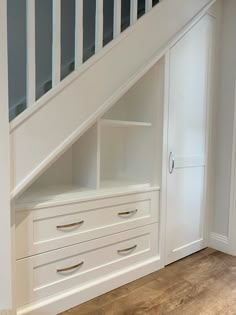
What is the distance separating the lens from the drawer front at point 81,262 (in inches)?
64.2

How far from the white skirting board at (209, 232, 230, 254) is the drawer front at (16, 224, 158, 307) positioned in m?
0.80

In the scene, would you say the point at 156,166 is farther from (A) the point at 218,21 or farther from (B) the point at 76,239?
(A) the point at 218,21

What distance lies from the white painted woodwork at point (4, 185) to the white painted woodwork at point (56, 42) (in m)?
0.24

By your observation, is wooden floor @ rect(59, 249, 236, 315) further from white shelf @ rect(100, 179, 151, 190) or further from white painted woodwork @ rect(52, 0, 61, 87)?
white painted woodwork @ rect(52, 0, 61, 87)

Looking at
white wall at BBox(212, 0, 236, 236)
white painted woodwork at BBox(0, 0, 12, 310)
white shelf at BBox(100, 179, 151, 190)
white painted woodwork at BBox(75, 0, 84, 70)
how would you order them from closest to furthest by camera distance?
white painted woodwork at BBox(0, 0, 12, 310) < white painted woodwork at BBox(75, 0, 84, 70) < white shelf at BBox(100, 179, 151, 190) < white wall at BBox(212, 0, 236, 236)

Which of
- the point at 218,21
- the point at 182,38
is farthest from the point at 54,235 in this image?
the point at 218,21

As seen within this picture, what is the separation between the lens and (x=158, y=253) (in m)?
2.34

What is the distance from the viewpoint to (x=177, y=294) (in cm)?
199

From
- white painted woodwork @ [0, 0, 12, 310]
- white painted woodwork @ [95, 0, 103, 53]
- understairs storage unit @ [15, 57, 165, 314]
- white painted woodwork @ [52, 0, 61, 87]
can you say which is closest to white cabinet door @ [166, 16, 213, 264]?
understairs storage unit @ [15, 57, 165, 314]

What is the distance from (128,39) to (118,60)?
15 centimetres

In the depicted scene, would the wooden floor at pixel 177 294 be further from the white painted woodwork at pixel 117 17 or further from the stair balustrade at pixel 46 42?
the white painted woodwork at pixel 117 17

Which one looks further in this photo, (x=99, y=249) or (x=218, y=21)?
(x=218, y=21)

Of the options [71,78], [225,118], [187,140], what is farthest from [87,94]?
[225,118]

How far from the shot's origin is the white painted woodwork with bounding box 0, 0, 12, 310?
4.36 ft
